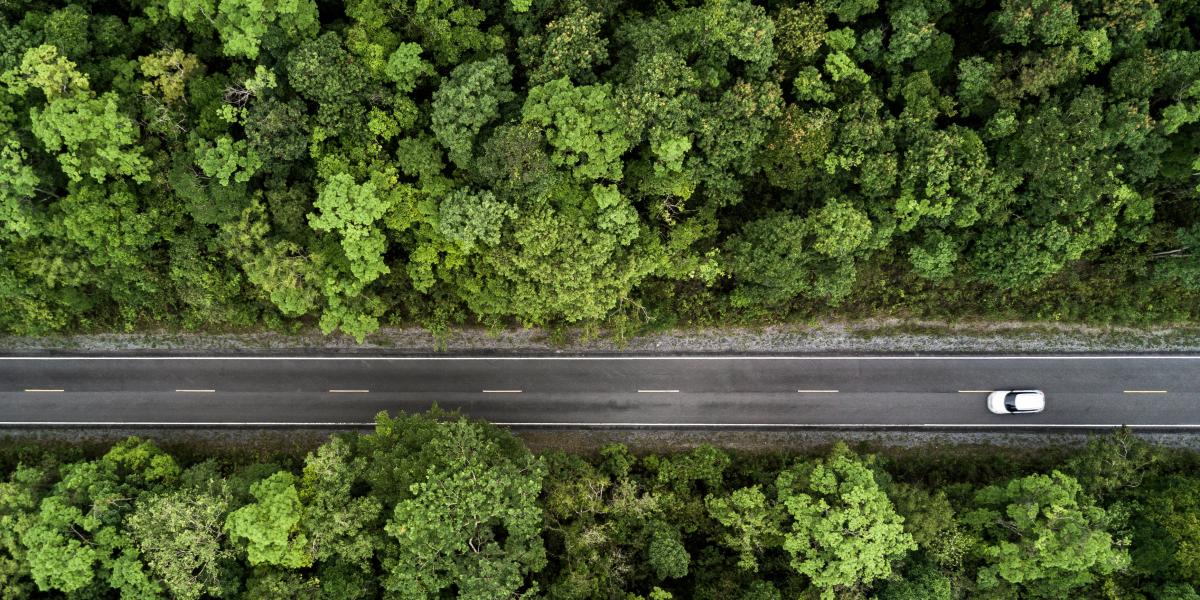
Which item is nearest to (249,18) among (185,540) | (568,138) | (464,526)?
(568,138)

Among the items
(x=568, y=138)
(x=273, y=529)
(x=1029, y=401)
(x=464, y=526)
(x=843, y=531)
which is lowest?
(x=843, y=531)

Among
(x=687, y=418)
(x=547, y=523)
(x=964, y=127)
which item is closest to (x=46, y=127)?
(x=547, y=523)

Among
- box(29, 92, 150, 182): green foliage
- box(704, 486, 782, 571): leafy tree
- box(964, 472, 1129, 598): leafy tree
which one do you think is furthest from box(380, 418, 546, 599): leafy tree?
box(964, 472, 1129, 598): leafy tree

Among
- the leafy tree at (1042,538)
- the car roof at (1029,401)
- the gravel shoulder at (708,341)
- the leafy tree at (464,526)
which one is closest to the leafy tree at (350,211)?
the gravel shoulder at (708,341)

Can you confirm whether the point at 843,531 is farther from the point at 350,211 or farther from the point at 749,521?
the point at 350,211

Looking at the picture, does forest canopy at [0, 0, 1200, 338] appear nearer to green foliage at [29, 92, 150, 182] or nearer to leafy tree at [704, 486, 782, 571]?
green foliage at [29, 92, 150, 182]
